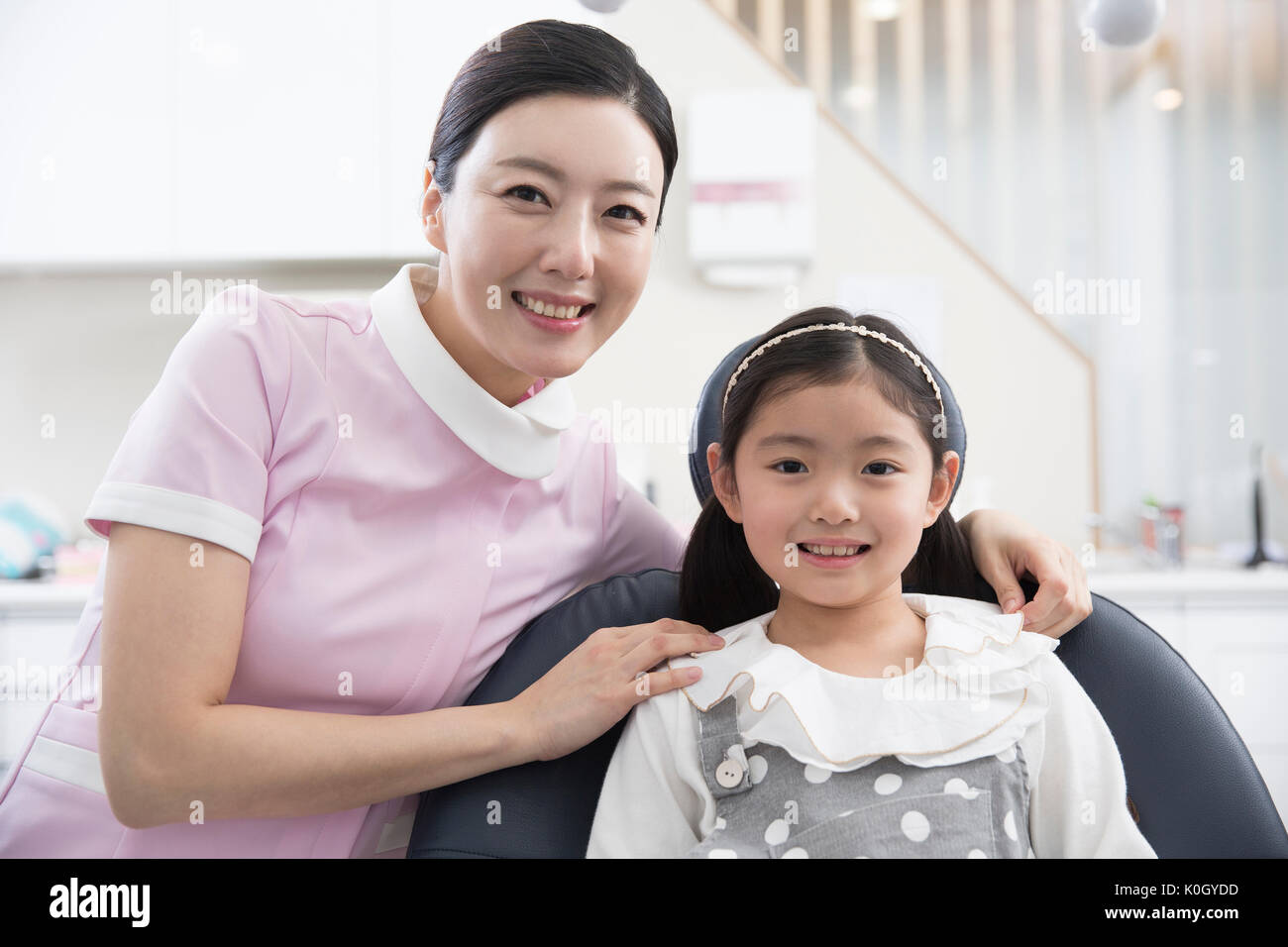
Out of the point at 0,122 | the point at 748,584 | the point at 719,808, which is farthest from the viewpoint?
the point at 0,122

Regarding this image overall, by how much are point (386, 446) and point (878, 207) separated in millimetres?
1988

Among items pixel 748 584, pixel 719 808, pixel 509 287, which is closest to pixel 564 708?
pixel 719 808

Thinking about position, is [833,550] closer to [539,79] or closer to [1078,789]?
[1078,789]

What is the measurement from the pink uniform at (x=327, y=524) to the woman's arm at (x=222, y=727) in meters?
0.05

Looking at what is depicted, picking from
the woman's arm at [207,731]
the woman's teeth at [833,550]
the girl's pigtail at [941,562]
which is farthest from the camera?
the girl's pigtail at [941,562]

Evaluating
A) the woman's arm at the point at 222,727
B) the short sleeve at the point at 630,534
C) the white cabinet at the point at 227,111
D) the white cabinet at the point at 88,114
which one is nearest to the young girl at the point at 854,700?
the woman's arm at the point at 222,727

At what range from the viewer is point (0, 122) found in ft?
7.61

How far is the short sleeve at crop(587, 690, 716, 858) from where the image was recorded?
2.75 feet

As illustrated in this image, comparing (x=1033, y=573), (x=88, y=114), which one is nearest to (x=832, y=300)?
(x=1033, y=573)

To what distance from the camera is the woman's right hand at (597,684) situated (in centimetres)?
85

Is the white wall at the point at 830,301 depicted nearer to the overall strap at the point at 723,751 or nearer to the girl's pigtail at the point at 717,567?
the girl's pigtail at the point at 717,567

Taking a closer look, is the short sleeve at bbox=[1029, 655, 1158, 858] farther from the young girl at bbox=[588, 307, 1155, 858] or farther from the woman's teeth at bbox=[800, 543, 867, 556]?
the woman's teeth at bbox=[800, 543, 867, 556]

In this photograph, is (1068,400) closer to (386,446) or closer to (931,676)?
(931,676)

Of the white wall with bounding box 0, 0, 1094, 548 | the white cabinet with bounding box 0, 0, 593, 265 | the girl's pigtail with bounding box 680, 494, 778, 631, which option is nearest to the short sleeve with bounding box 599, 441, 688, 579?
the girl's pigtail with bounding box 680, 494, 778, 631
